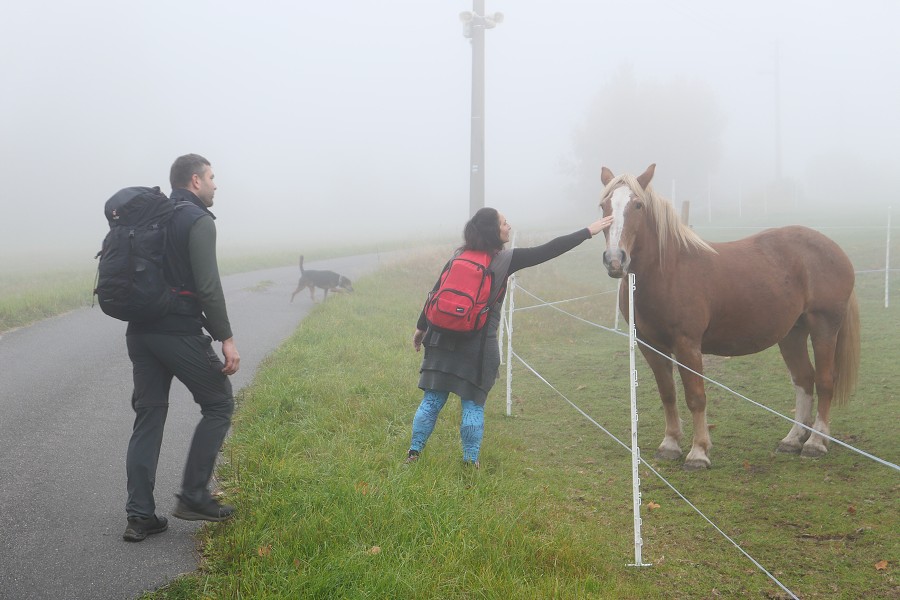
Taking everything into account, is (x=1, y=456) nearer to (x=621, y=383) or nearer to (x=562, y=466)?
(x=562, y=466)

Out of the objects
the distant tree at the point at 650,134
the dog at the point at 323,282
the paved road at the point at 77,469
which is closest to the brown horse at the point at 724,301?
the paved road at the point at 77,469

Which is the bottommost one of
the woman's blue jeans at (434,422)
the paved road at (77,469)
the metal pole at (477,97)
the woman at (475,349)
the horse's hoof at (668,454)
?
the horse's hoof at (668,454)

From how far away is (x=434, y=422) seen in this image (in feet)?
16.4

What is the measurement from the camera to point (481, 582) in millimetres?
3381

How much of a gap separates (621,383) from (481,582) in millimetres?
5807

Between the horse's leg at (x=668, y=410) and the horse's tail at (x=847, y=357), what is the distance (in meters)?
1.70

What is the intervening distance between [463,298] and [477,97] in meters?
9.31

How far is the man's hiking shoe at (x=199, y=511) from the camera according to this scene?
3914 mm

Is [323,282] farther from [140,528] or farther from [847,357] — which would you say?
[140,528]

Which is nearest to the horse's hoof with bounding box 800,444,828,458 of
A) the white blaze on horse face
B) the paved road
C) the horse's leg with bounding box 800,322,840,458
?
the horse's leg with bounding box 800,322,840,458

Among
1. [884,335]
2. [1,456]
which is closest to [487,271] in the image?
[1,456]

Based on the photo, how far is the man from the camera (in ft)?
12.7

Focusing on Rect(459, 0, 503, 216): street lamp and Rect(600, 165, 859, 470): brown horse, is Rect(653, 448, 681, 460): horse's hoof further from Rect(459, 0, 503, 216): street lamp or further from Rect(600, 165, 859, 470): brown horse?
Rect(459, 0, 503, 216): street lamp

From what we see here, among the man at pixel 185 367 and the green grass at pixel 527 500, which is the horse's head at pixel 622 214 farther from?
the man at pixel 185 367
